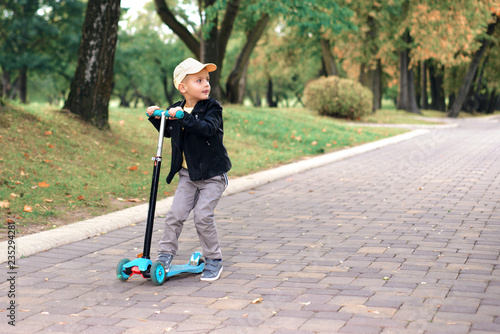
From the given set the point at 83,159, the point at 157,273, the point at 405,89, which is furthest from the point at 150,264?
the point at 405,89

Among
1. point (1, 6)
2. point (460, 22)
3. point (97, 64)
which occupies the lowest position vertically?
point (97, 64)

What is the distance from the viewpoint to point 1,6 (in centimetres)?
4319

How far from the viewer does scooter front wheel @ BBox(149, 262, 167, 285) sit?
480cm

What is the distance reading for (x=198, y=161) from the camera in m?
5.04

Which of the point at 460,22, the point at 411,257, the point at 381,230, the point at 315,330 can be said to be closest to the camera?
the point at 315,330

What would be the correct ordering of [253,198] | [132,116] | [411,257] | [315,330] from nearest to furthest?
[315,330] < [411,257] < [253,198] < [132,116]

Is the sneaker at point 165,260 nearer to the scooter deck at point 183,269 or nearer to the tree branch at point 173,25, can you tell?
the scooter deck at point 183,269

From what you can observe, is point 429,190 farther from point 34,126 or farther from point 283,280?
point 34,126

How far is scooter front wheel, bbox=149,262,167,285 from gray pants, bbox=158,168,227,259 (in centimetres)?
28

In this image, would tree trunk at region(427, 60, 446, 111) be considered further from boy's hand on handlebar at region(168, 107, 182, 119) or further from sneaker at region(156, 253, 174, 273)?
boy's hand on handlebar at region(168, 107, 182, 119)

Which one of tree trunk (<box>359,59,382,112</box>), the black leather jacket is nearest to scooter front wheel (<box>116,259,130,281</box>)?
the black leather jacket

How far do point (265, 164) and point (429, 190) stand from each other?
397 cm

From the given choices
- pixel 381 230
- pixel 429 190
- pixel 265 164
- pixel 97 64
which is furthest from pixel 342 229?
pixel 97 64

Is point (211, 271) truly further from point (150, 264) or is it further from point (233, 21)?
point (233, 21)
